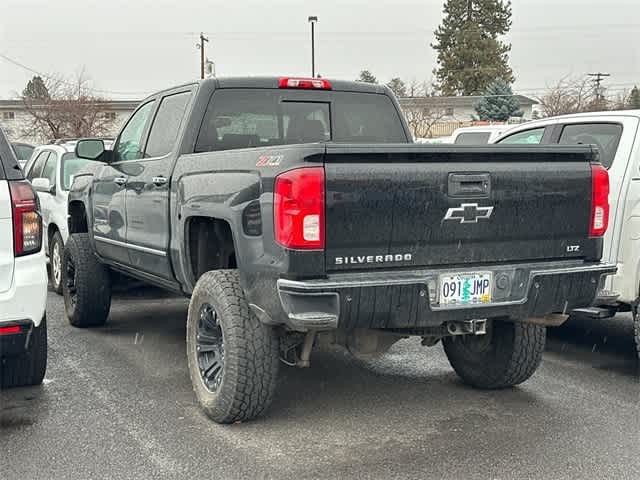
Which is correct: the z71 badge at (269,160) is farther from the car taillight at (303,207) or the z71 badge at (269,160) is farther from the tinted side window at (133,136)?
the tinted side window at (133,136)

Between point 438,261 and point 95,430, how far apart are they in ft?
7.05

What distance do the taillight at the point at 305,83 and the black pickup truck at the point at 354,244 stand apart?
178 mm

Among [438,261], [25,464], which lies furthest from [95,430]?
[438,261]

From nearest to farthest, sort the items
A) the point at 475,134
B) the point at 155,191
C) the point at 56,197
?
1. the point at 155,191
2. the point at 56,197
3. the point at 475,134

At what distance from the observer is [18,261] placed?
13.9 ft

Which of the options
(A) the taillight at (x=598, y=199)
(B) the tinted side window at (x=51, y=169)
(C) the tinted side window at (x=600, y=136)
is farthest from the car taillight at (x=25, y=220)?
(B) the tinted side window at (x=51, y=169)

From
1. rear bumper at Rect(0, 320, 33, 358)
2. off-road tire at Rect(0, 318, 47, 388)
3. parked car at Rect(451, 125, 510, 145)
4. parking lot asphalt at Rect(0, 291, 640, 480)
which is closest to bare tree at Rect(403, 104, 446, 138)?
parked car at Rect(451, 125, 510, 145)

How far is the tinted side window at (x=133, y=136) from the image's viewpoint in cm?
625

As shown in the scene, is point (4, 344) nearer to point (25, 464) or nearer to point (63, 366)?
point (25, 464)

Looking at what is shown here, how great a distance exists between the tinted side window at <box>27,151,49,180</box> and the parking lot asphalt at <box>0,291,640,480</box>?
4.18 metres

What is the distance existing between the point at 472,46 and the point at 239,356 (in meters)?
51.6

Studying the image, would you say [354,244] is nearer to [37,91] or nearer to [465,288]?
[465,288]

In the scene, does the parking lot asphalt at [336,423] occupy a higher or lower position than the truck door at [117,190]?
lower

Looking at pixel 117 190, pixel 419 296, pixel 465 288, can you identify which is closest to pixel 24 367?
pixel 117 190
